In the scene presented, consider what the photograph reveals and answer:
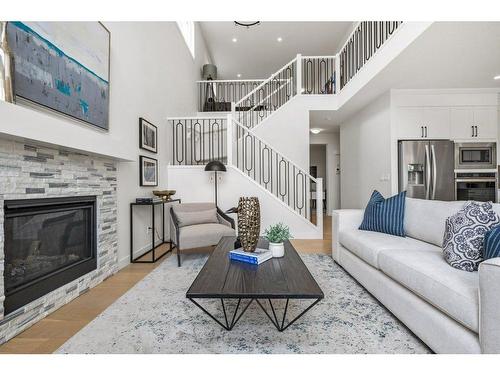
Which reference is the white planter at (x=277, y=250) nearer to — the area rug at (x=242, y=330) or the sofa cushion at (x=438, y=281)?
the area rug at (x=242, y=330)

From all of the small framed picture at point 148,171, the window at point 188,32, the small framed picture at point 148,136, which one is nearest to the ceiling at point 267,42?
the window at point 188,32

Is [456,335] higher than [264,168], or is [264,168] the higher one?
[264,168]

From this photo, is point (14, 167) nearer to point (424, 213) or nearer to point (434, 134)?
point (424, 213)

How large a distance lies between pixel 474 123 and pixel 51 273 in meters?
6.04

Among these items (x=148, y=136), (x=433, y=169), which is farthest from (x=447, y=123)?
(x=148, y=136)

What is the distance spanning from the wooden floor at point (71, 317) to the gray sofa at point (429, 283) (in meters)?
2.14

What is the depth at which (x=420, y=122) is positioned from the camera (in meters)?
4.29

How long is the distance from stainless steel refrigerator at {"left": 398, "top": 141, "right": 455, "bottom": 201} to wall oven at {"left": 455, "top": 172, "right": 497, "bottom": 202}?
0.37 feet


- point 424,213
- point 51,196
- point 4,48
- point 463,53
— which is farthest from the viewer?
point 463,53

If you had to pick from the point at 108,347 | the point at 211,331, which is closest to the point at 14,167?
the point at 108,347

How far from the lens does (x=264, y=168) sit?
18.8ft

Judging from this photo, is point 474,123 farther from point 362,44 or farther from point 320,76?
point 320,76

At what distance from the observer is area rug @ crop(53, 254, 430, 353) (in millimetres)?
1466
